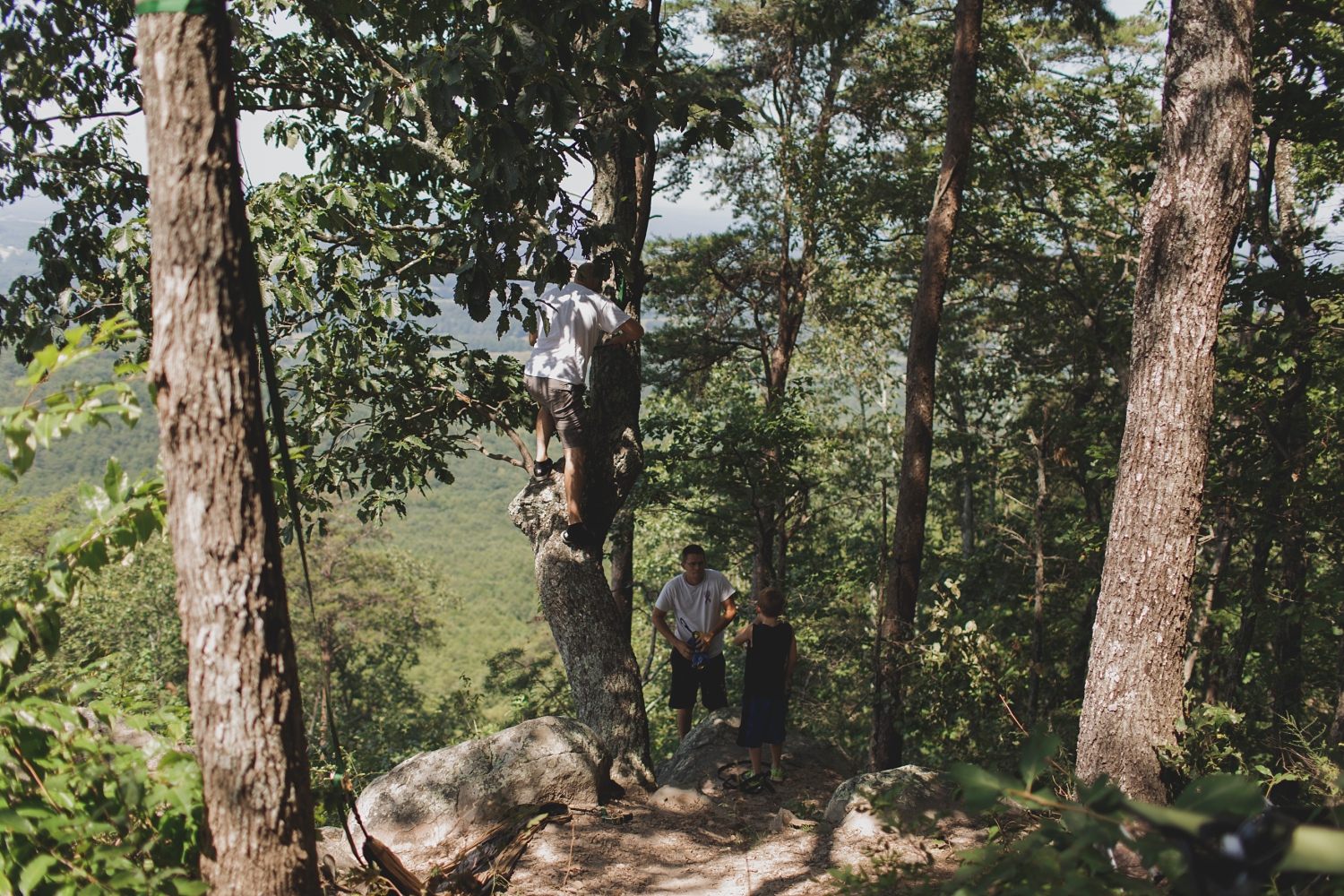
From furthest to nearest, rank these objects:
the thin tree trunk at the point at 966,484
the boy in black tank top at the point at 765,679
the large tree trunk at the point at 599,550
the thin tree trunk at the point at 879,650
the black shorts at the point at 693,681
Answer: the thin tree trunk at the point at 966,484 < the black shorts at the point at 693,681 < the thin tree trunk at the point at 879,650 < the boy in black tank top at the point at 765,679 < the large tree trunk at the point at 599,550

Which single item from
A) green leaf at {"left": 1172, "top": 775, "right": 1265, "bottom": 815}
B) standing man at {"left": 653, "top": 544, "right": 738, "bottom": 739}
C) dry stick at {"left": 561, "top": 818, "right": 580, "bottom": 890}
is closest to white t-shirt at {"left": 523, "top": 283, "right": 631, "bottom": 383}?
standing man at {"left": 653, "top": 544, "right": 738, "bottom": 739}

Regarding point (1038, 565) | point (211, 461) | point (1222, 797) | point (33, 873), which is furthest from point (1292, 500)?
point (33, 873)

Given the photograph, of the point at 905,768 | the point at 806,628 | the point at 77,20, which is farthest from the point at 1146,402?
the point at 806,628

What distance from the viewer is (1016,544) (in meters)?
11.8

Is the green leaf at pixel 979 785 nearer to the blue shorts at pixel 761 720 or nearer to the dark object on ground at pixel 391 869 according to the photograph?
the dark object on ground at pixel 391 869

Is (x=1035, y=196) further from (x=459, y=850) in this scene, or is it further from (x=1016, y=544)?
(x=459, y=850)

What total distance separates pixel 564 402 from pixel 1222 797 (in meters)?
3.57

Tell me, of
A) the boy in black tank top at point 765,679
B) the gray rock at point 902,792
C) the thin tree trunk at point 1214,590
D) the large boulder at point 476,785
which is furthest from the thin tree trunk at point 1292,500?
the large boulder at point 476,785

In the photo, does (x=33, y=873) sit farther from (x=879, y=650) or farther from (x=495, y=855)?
(x=879, y=650)

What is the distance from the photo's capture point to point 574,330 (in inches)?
173

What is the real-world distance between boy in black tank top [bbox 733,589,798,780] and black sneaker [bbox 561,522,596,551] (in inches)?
45.6

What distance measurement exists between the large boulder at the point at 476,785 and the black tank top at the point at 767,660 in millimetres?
1090

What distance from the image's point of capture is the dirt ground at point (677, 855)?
353 cm

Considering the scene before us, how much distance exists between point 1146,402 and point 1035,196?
304 inches
